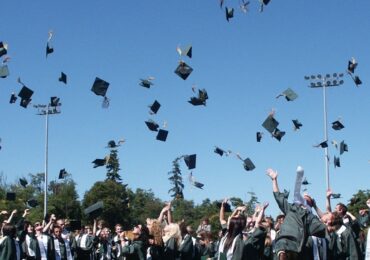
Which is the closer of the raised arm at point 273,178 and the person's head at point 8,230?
the raised arm at point 273,178

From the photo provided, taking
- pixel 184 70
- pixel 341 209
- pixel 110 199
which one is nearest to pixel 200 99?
pixel 184 70

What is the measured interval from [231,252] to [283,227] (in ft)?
2.27

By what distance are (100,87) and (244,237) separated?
299 inches

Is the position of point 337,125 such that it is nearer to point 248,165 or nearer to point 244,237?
point 248,165

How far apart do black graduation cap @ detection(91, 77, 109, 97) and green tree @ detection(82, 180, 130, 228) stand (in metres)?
42.8

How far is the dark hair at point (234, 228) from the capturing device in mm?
7961

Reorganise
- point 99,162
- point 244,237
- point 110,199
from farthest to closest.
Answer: point 110,199 → point 99,162 → point 244,237

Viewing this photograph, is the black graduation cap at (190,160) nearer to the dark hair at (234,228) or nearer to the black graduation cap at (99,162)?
the black graduation cap at (99,162)

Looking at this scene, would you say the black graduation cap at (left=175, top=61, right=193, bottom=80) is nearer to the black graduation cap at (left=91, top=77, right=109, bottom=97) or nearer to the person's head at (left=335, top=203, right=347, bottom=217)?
the black graduation cap at (left=91, top=77, right=109, bottom=97)

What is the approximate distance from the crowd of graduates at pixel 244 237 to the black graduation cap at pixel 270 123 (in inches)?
115

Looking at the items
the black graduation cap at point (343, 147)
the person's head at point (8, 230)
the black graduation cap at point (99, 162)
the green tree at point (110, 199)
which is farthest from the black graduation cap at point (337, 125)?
the green tree at point (110, 199)

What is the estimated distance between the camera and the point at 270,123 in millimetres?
15328

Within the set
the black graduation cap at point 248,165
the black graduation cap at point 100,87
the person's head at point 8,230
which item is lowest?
the person's head at point 8,230

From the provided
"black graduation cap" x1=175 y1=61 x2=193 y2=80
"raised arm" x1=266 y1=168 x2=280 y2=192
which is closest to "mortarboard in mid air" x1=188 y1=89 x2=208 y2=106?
"black graduation cap" x1=175 y1=61 x2=193 y2=80
